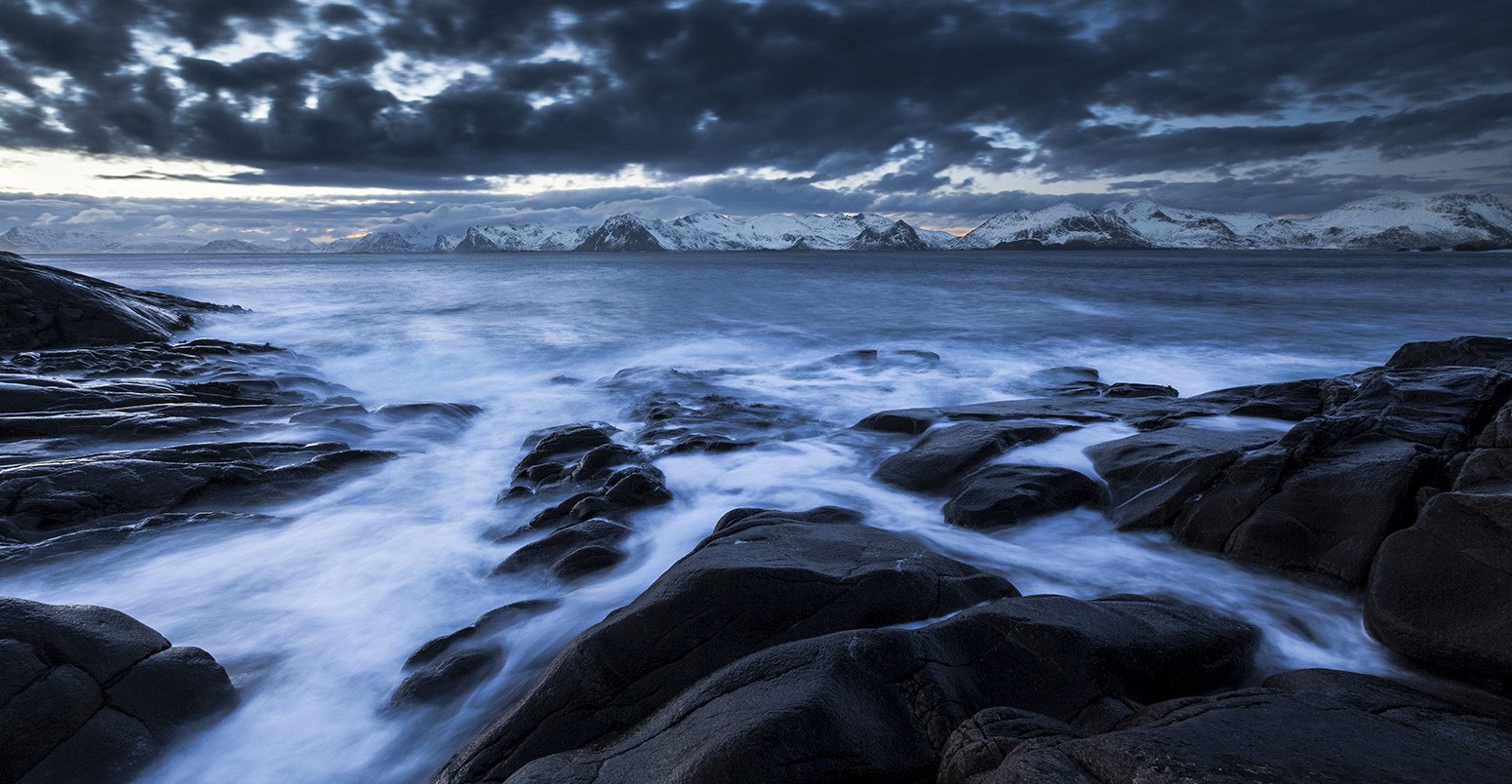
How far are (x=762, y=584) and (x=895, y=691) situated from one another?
1.15 metres

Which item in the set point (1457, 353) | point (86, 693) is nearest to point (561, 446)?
point (86, 693)

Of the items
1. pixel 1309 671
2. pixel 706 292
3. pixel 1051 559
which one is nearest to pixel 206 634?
pixel 1051 559

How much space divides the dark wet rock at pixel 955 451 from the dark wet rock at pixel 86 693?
21.4 feet

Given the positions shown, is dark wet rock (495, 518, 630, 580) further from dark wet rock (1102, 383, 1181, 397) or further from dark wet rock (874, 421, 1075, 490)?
dark wet rock (1102, 383, 1181, 397)

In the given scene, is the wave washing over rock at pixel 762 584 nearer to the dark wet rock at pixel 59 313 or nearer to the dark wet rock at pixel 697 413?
the dark wet rock at pixel 697 413

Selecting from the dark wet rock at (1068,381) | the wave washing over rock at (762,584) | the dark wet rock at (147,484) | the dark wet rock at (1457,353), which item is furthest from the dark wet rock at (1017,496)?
the dark wet rock at (147,484)

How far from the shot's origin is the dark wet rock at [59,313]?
1438 cm

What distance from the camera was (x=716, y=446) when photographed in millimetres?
9672

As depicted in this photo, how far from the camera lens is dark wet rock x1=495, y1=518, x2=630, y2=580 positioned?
6219 mm

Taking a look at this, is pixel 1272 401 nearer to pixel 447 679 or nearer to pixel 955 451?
pixel 955 451

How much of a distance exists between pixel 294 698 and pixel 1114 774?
16.9 feet

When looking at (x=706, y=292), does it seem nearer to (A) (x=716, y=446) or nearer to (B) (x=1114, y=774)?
(A) (x=716, y=446)

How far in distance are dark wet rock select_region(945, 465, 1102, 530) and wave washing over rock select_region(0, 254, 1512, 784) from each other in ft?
0.14

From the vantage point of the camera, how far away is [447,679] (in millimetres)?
4746
